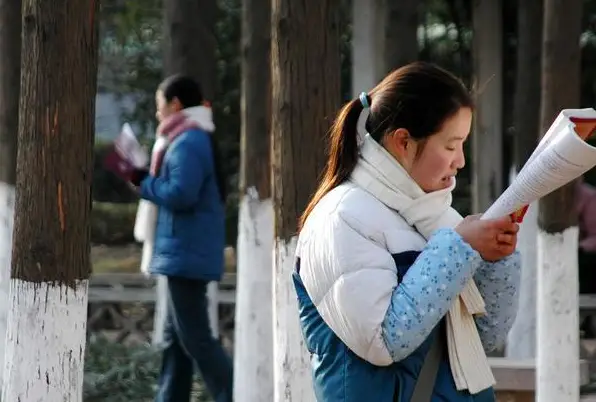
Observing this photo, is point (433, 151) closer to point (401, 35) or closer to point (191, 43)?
point (401, 35)

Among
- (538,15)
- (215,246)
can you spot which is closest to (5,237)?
(215,246)

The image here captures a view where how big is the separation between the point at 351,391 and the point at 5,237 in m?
5.20

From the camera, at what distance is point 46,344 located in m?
4.88

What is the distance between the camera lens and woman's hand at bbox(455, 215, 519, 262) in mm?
2865

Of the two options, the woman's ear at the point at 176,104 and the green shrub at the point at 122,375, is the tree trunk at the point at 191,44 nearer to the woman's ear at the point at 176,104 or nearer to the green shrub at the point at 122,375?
the woman's ear at the point at 176,104

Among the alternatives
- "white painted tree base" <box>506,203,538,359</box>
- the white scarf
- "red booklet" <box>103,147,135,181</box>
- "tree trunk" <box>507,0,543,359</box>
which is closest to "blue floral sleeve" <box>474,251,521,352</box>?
the white scarf

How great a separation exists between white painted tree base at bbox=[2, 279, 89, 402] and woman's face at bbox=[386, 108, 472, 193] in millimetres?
2184

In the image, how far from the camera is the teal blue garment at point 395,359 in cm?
282

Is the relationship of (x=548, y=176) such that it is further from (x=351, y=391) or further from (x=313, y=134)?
(x=313, y=134)

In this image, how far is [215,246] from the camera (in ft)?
22.7

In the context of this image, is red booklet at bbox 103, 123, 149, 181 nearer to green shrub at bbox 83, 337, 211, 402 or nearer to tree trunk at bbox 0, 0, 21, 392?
tree trunk at bbox 0, 0, 21, 392

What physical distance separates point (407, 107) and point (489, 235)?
1.03 ft

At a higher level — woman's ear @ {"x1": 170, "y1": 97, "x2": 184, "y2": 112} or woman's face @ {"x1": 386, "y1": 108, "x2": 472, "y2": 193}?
woman's ear @ {"x1": 170, "y1": 97, "x2": 184, "y2": 112}

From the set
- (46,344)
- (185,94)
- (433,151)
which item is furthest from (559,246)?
(433,151)
